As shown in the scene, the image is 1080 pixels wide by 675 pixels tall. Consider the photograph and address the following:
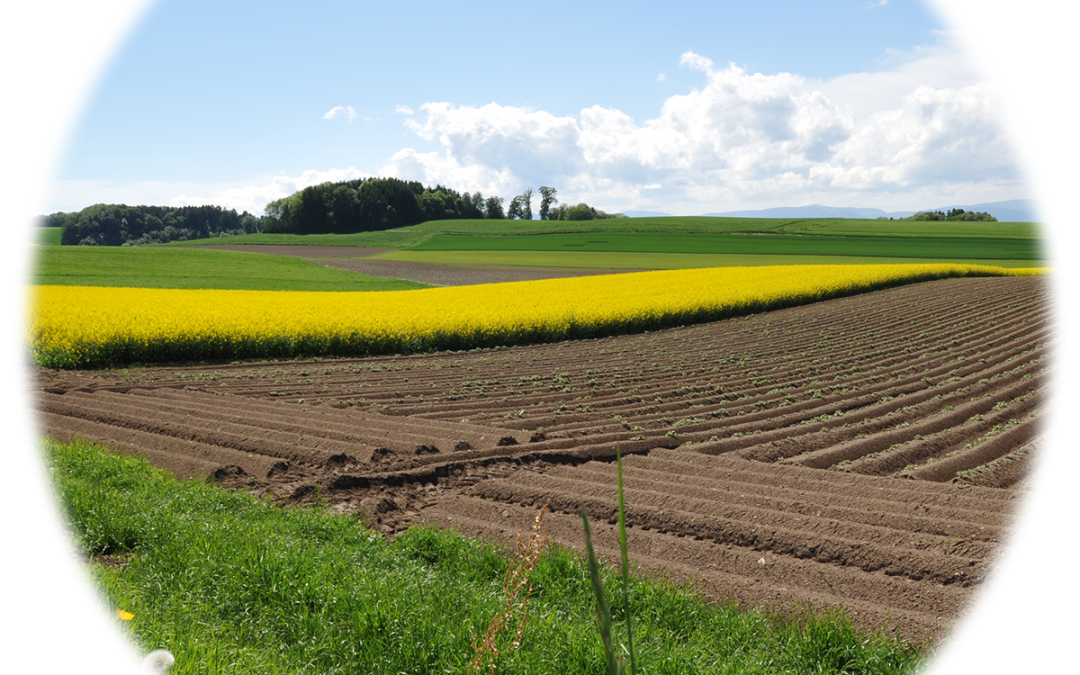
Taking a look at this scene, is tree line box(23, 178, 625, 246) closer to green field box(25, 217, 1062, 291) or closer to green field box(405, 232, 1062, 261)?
green field box(25, 217, 1062, 291)

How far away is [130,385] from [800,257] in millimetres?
57111

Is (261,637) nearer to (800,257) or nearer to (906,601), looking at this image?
(906,601)

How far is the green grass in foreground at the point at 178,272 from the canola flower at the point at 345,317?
30.9ft

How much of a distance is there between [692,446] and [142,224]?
98760 mm

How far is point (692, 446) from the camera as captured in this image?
874cm

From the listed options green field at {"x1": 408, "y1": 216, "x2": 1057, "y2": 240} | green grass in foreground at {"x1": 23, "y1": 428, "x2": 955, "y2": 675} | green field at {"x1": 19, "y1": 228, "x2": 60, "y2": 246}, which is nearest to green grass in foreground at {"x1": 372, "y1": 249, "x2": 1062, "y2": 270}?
green field at {"x1": 408, "y1": 216, "x2": 1057, "y2": 240}

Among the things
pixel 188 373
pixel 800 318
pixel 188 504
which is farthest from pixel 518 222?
pixel 188 504

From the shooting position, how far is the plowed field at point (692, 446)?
5.09 metres

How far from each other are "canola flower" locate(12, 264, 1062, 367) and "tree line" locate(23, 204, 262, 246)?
223ft

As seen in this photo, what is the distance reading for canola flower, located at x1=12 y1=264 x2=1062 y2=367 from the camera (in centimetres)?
1583

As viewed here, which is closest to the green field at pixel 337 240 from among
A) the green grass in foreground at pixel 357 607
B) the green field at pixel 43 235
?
the green field at pixel 43 235

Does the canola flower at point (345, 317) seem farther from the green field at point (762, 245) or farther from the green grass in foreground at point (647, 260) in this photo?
the green field at point (762, 245)

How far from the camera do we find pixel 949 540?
17.2 feet

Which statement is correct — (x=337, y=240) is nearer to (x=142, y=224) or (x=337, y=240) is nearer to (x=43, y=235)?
(x=142, y=224)
